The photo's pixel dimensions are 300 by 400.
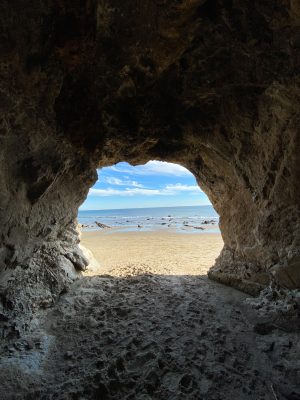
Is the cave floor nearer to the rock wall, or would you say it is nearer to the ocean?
the rock wall

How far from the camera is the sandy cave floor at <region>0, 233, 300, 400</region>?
314 cm

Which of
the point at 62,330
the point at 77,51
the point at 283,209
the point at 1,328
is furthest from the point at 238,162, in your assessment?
the point at 1,328

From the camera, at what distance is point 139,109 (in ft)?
15.9

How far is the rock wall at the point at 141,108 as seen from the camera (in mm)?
3264

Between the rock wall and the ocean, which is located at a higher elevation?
the rock wall

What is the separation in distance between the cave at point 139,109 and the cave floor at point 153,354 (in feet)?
2.10

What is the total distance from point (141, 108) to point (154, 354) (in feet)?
13.5

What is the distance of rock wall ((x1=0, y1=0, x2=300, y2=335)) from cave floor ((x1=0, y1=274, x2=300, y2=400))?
0.68m

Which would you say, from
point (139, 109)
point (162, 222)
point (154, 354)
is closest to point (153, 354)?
point (154, 354)

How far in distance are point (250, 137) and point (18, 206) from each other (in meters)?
4.22

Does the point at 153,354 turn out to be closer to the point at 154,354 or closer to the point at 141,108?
the point at 154,354

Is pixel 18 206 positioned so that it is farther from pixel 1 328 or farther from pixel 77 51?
pixel 77 51

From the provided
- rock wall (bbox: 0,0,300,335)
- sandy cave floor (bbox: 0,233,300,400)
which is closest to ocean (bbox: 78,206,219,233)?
rock wall (bbox: 0,0,300,335)

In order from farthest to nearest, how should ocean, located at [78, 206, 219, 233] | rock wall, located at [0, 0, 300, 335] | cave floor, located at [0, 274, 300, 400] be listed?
1. ocean, located at [78, 206, 219, 233]
2. rock wall, located at [0, 0, 300, 335]
3. cave floor, located at [0, 274, 300, 400]
